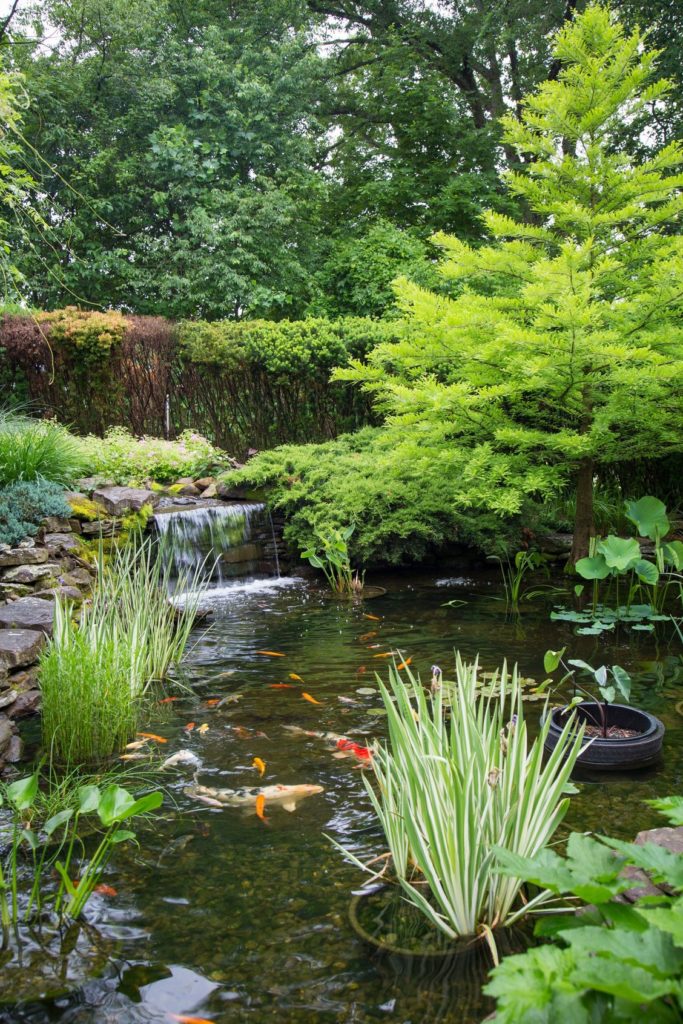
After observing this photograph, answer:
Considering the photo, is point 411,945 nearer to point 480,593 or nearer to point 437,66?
point 480,593

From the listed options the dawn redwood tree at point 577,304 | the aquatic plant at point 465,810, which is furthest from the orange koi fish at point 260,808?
the dawn redwood tree at point 577,304

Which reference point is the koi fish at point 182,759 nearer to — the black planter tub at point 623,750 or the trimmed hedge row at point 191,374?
the black planter tub at point 623,750

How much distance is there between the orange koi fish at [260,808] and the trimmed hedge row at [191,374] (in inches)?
291

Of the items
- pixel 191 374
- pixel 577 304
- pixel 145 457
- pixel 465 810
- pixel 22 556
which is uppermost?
pixel 191 374

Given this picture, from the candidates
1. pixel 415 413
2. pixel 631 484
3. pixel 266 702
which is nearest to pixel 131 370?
pixel 415 413

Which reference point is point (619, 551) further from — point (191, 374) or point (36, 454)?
point (191, 374)

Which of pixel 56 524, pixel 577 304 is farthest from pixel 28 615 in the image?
pixel 577 304

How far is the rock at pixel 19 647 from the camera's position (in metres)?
3.85

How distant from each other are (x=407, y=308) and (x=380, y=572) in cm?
274

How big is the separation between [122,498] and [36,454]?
32.6 inches

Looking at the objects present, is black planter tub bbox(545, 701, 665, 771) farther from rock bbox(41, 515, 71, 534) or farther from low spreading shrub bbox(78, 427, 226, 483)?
low spreading shrub bbox(78, 427, 226, 483)

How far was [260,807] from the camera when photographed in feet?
9.20

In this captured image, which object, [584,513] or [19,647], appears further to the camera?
[584,513]

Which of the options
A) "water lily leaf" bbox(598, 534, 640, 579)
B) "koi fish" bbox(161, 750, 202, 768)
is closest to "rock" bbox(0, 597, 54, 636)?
"koi fish" bbox(161, 750, 202, 768)
